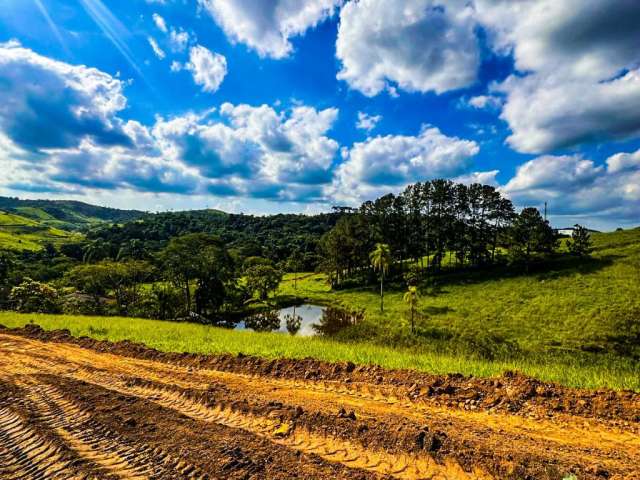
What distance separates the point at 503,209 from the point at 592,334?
43.2 meters

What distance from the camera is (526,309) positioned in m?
43.9

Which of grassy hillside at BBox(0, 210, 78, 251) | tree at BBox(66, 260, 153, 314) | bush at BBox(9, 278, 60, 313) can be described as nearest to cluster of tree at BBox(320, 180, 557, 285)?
tree at BBox(66, 260, 153, 314)

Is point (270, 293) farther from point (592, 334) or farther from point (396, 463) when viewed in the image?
point (396, 463)

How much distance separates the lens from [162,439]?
21.6 feet

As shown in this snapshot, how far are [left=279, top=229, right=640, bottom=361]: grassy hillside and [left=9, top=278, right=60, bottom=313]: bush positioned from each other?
3559cm

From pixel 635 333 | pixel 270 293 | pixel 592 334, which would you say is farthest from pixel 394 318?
pixel 270 293

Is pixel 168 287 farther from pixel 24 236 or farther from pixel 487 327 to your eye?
pixel 24 236

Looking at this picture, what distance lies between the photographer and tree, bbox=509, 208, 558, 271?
61438 millimetres

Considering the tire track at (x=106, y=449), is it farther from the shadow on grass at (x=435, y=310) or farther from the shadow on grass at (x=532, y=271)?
the shadow on grass at (x=532, y=271)

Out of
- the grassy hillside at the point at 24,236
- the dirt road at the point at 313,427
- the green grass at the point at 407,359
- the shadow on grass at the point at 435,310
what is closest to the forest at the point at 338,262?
the shadow on grass at the point at 435,310

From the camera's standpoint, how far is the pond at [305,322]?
4250 centimetres

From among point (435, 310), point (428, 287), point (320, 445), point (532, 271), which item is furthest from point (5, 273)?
point (532, 271)

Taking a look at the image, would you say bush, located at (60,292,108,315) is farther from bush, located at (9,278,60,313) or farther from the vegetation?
bush, located at (9,278,60,313)

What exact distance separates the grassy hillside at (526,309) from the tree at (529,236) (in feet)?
14.7
